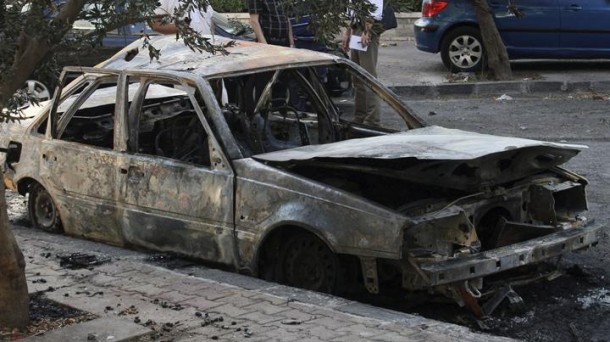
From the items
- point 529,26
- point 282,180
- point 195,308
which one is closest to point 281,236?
point 282,180

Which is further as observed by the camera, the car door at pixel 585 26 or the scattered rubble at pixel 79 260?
the car door at pixel 585 26

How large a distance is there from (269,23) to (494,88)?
523 centimetres

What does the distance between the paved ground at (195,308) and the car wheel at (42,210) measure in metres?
0.24

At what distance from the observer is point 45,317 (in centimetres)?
542

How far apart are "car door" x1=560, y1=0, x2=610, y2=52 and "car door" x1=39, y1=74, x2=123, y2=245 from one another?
926 centimetres

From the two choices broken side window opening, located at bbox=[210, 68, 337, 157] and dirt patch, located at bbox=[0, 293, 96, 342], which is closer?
dirt patch, located at bbox=[0, 293, 96, 342]

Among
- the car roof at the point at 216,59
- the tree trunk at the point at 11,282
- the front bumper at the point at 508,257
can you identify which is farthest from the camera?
the car roof at the point at 216,59

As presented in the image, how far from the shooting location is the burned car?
5.61m

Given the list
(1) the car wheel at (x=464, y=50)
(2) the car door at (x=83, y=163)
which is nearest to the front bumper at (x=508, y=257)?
(2) the car door at (x=83, y=163)

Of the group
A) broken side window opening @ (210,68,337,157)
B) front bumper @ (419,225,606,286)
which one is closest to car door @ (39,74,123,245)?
broken side window opening @ (210,68,337,157)

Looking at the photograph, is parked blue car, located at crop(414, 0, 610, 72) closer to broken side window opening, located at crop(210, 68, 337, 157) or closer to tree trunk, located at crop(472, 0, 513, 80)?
tree trunk, located at crop(472, 0, 513, 80)

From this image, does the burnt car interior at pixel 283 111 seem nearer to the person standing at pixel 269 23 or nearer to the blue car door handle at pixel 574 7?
the person standing at pixel 269 23

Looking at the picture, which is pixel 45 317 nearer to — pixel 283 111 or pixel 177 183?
pixel 177 183

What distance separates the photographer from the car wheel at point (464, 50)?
1546 cm
